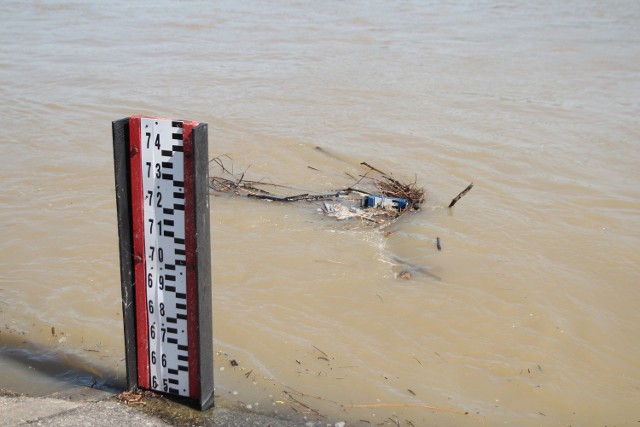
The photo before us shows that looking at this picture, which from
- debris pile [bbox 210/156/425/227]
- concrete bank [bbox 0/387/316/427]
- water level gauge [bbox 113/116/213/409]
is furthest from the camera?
debris pile [bbox 210/156/425/227]

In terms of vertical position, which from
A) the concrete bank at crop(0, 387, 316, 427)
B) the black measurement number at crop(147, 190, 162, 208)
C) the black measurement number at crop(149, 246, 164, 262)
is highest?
the black measurement number at crop(147, 190, 162, 208)

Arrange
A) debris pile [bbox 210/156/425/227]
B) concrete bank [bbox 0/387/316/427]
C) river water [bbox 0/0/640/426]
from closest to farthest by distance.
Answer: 1. concrete bank [bbox 0/387/316/427]
2. river water [bbox 0/0/640/426]
3. debris pile [bbox 210/156/425/227]

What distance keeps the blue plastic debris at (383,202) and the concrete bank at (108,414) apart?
3046 millimetres

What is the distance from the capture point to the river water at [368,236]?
12.9 ft

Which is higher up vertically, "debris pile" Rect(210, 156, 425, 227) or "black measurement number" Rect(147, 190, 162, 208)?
"black measurement number" Rect(147, 190, 162, 208)

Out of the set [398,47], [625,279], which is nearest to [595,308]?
[625,279]

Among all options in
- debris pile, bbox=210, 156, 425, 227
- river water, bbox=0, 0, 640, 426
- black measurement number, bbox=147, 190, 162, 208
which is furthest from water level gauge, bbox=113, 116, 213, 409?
debris pile, bbox=210, 156, 425, 227

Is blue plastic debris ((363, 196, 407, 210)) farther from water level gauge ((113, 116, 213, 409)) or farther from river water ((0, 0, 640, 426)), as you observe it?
water level gauge ((113, 116, 213, 409))

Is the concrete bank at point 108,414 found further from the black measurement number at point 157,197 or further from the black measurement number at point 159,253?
the black measurement number at point 157,197

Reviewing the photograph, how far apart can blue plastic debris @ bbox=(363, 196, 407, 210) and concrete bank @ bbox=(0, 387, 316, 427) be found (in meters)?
3.05

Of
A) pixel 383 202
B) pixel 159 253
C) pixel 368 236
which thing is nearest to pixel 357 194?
pixel 383 202

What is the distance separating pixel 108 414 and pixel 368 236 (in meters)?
3.06

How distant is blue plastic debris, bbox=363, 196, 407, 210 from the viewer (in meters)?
6.21

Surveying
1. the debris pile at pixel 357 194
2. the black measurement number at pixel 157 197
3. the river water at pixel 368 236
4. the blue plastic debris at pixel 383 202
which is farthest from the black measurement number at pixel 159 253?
the blue plastic debris at pixel 383 202
